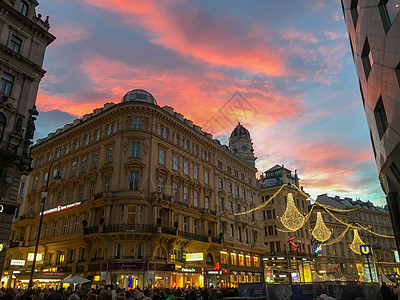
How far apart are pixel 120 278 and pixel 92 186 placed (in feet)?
39.6

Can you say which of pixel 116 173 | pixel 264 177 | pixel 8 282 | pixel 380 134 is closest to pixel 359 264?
pixel 380 134

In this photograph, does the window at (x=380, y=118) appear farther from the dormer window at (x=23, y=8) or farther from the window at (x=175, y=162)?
the dormer window at (x=23, y=8)

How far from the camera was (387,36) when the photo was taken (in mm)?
16703

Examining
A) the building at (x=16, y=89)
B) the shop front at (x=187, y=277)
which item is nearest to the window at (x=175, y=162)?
the shop front at (x=187, y=277)

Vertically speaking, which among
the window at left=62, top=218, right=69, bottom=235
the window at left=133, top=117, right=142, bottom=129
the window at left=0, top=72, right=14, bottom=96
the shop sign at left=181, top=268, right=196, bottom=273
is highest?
the window at left=133, top=117, right=142, bottom=129

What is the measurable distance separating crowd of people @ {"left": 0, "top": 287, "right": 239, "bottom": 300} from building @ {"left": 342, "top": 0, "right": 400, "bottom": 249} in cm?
1415

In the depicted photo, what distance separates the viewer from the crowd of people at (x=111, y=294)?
12.7 metres

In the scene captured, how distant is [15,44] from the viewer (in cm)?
2597

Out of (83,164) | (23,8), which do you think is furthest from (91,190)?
(23,8)

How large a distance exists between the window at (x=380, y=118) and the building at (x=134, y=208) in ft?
74.6

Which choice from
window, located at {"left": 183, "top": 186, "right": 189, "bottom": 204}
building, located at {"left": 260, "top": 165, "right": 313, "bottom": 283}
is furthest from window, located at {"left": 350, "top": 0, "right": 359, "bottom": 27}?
→ building, located at {"left": 260, "top": 165, "right": 313, "bottom": 283}

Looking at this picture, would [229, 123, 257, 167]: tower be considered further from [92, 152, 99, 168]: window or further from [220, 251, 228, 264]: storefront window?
[92, 152, 99, 168]: window

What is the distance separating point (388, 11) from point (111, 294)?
19655mm

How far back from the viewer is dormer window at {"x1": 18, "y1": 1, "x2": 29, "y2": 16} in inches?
1052
